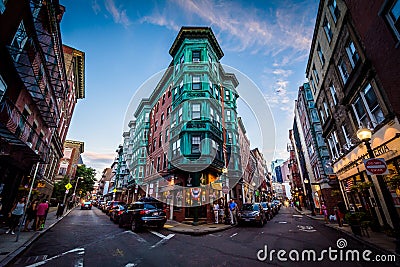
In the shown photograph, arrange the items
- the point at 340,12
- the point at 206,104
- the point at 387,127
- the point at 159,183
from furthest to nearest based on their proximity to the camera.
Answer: the point at 159,183, the point at 206,104, the point at 340,12, the point at 387,127

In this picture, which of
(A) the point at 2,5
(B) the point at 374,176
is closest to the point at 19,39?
(A) the point at 2,5

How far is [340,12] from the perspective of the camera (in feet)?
40.5

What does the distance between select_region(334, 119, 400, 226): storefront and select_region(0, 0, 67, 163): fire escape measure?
16.8 m

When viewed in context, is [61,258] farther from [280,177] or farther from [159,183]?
[280,177]

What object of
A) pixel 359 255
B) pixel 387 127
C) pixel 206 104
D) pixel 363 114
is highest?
pixel 206 104

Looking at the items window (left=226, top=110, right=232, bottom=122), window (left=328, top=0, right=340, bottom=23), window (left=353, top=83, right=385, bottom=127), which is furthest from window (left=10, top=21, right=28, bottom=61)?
window (left=226, top=110, right=232, bottom=122)

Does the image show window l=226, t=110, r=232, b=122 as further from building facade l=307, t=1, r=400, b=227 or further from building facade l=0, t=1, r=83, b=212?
building facade l=0, t=1, r=83, b=212

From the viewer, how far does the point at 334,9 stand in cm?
1340

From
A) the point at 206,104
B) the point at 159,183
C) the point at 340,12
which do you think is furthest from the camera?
the point at 159,183

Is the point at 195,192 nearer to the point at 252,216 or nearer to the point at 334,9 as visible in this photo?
the point at 252,216

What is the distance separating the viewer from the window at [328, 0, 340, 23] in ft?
42.7

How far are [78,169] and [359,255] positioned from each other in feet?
182

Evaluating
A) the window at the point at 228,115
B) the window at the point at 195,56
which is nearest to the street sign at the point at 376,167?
the window at the point at 195,56

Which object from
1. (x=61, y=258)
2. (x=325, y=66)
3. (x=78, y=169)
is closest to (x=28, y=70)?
(x=61, y=258)
